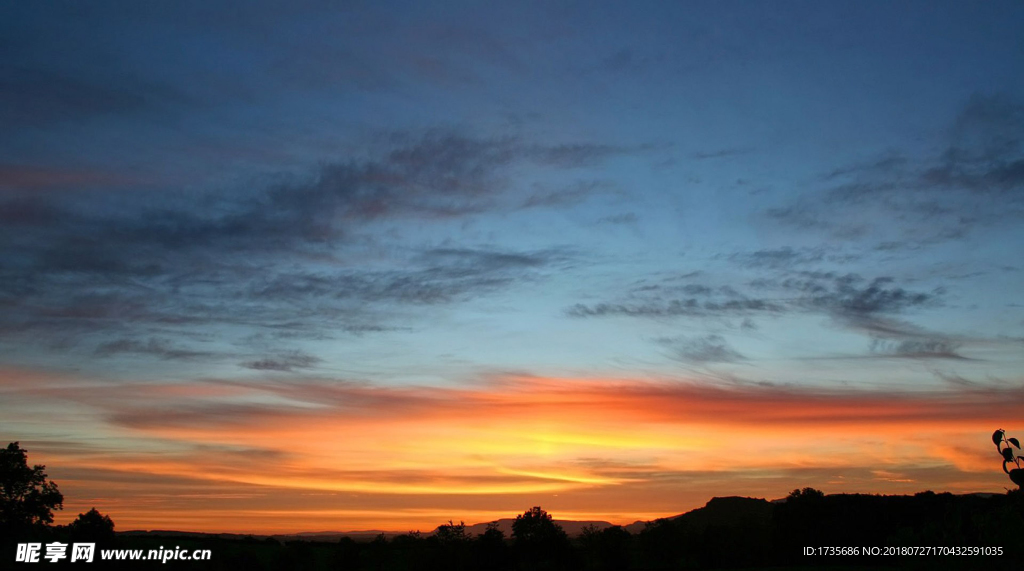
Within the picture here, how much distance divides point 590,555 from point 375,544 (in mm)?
40479

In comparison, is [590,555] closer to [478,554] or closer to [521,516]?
[521,516]

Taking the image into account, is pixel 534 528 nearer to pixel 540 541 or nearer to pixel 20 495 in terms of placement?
pixel 540 541

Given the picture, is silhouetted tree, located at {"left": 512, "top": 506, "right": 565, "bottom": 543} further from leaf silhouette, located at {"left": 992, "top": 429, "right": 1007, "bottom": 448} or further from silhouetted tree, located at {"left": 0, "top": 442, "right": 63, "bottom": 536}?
leaf silhouette, located at {"left": 992, "top": 429, "right": 1007, "bottom": 448}

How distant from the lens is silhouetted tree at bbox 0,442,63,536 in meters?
77.6

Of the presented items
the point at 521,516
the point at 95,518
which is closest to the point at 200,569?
the point at 95,518

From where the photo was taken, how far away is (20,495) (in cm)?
7850

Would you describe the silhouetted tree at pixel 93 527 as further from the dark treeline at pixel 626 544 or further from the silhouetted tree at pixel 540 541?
the silhouetted tree at pixel 540 541

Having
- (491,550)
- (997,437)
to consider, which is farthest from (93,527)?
(997,437)

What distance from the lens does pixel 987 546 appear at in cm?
1520

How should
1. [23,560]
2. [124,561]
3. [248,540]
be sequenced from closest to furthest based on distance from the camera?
1. [23,560]
2. [124,561]
3. [248,540]

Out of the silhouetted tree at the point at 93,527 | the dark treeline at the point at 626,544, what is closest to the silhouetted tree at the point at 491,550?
the dark treeline at the point at 626,544

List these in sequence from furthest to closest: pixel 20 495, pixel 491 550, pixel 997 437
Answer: pixel 491 550
pixel 20 495
pixel 997 437

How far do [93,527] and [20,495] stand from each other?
24.2 meters

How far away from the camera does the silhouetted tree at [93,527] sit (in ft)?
307
